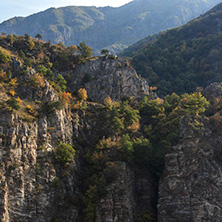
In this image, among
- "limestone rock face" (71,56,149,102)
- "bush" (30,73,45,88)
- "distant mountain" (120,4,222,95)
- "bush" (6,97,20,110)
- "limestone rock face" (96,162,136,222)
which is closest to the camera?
"limestone rock face" (96,162,136,222)

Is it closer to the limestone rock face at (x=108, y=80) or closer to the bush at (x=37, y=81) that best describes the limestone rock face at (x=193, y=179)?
the limestone rock face at (x=108, y=80)

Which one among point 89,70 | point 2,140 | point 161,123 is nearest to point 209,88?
point 161,123

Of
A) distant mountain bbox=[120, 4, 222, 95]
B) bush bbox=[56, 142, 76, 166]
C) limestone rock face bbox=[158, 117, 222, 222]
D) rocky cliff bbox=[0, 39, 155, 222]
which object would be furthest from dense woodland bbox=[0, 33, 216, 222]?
distant mountain bbox=[120, 4, 222, 95]

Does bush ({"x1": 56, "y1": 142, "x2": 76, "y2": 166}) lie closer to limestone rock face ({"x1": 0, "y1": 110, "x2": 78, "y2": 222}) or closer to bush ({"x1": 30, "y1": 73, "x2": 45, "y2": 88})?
limestone rock face ({"x1": 0, "y1": 110, "x2": 78, "y2": 222})

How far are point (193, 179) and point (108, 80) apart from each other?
1626 inches

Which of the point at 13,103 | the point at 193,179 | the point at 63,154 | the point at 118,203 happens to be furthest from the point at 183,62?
the point at 13,103

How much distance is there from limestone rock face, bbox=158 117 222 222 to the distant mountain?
161 feet

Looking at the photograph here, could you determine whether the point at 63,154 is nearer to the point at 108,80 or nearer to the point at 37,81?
the point at 37,81

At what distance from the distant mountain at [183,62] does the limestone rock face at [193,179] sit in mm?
49159

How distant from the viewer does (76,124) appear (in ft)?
174

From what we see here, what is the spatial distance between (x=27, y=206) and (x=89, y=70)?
4852 cm

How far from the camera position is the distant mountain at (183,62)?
97.4 m

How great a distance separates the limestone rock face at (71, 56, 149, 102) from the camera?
70000mm

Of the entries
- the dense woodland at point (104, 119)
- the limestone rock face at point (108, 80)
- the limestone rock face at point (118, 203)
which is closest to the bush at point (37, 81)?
the dense woodland at point (104, 119)
